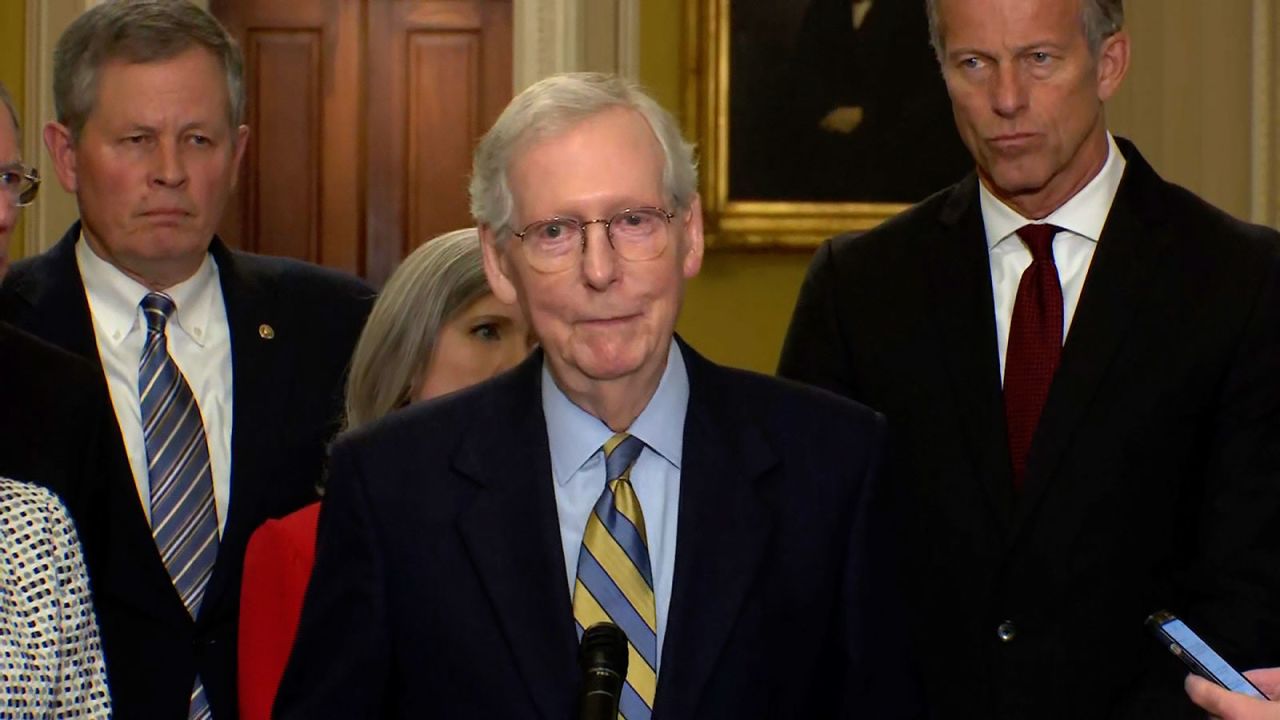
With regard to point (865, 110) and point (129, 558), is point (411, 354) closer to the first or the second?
point (129, 558)

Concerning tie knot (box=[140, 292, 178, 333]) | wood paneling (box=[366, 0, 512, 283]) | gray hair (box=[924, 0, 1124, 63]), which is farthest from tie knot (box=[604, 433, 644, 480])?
wood paneling (box=[366, 0, 512, 283])

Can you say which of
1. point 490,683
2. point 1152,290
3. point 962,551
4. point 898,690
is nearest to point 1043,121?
point 1152,290

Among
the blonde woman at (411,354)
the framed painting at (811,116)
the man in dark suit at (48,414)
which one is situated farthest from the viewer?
the framed painting at (811,116)

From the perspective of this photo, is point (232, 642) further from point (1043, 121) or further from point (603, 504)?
point (1043, 121)

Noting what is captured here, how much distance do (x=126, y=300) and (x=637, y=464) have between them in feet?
4.89

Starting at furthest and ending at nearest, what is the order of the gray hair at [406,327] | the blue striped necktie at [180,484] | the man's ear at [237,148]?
the man's ear at [237,148]
the blue striped necktie at [180,484]
the gray hair at [406,327]

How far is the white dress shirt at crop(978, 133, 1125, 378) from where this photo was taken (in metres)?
3.09

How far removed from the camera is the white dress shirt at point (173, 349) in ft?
11.5

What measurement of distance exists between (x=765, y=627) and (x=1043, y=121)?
1070mm

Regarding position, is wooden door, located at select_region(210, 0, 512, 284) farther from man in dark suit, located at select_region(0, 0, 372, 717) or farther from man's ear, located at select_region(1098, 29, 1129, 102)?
man's ear, located at select_region(1098, 29, 1129, 102)

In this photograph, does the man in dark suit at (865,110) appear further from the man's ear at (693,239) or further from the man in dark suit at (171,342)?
the man's ear at (693,239)

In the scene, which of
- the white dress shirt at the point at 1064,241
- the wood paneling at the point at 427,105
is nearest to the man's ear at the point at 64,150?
the white dress shirt at the point at 1064,241

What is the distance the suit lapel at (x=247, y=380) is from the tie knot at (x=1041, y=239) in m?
1.41

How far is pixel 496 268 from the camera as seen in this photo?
8.29 ft
